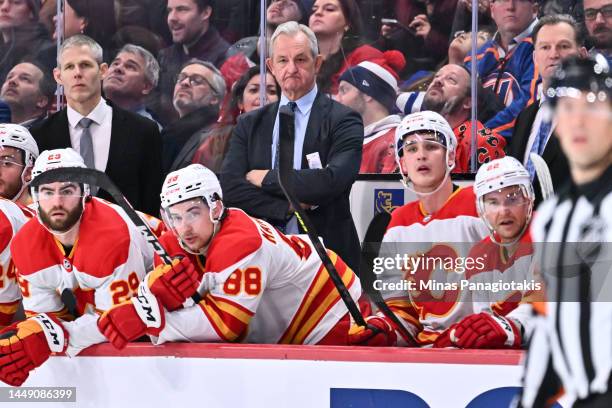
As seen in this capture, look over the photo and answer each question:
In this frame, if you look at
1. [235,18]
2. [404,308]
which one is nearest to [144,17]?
[235,18]

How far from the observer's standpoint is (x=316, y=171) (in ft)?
12.2

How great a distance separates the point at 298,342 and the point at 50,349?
2.31 feet

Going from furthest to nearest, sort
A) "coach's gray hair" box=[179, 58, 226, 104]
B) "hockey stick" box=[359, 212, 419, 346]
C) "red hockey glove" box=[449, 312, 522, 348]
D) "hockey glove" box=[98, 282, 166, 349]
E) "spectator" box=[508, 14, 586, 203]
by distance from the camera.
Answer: "coach's gray hair" box=[179, 58, 226, 104] < "spectator" box=[508, 14, 586, 203] < "hockey stick" box=[359, 212, 419, 346] < "hockey glove" box=[98, 282, 166, 349] < "red hockey glove" box=[449, 312, 522, 348]

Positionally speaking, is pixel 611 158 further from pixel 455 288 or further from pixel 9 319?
pixel 9 319

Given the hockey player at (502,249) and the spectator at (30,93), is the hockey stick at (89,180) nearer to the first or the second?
the hockey player at (502,249)

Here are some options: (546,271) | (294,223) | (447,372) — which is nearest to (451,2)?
(294,223)

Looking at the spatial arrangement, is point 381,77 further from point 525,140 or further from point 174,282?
point 174,282

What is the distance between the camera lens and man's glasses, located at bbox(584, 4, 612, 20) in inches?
153

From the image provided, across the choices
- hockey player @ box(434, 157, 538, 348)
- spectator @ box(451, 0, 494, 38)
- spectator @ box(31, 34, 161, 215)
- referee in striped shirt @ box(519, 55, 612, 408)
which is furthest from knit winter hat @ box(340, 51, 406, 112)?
referee in striped shirt @ box(519, 55, 612, 408)

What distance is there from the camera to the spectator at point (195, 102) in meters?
4.34

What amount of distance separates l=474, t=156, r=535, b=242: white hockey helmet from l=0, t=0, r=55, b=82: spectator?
2079 millimetres

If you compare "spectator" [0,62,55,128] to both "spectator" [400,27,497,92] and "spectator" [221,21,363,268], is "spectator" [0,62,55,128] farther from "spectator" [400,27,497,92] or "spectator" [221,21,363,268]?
"spectator" [400,27,497,92]

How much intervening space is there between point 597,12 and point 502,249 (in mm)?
1295

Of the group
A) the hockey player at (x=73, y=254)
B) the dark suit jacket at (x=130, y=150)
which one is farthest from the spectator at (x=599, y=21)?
the hockey player at (x=73, y=254)
